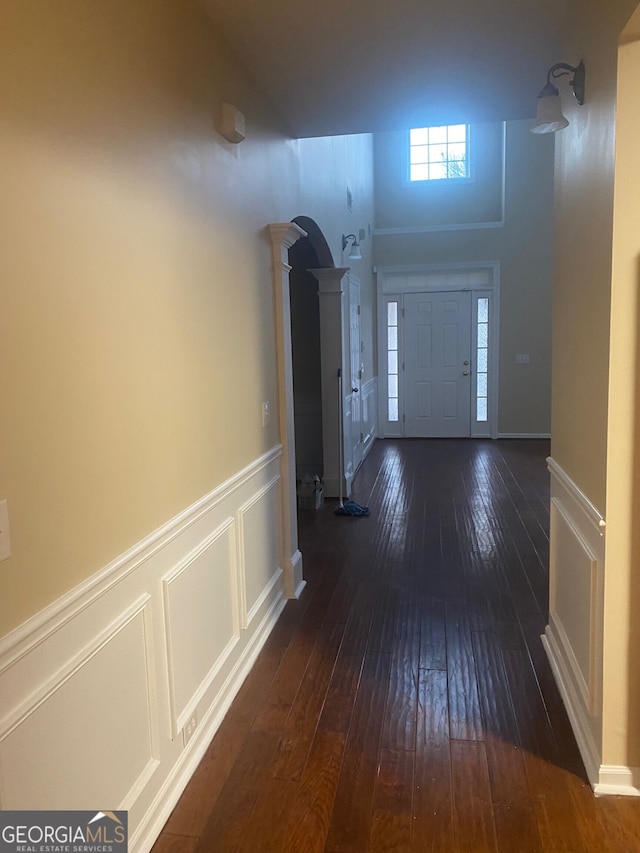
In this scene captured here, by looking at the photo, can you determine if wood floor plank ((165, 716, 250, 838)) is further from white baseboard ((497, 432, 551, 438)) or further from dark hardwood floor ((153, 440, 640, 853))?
white baseboard ((497, 432, 551, 438))

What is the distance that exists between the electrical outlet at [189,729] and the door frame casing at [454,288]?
6.95 metres

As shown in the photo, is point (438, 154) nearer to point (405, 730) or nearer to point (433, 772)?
point (405, 730)

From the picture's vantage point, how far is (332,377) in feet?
18.4

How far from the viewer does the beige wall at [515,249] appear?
817 centimetres

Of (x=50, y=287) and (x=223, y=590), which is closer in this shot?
(x=50, y=287)

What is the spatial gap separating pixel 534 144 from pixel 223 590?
7.77 meters

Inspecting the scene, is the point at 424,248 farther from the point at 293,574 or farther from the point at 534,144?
the point at 293,574

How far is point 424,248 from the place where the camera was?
857 centimetres

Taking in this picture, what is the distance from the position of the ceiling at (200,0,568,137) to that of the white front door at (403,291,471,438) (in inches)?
207

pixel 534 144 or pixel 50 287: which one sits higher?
pixel 534 144

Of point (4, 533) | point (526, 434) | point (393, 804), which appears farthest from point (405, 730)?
point (526, 434)

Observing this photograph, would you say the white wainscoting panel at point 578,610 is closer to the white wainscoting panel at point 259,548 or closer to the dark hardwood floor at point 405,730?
the dark hardwood floor at point 405,730

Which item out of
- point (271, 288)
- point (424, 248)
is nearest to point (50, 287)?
point (271, 288)

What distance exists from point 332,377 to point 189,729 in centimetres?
383
